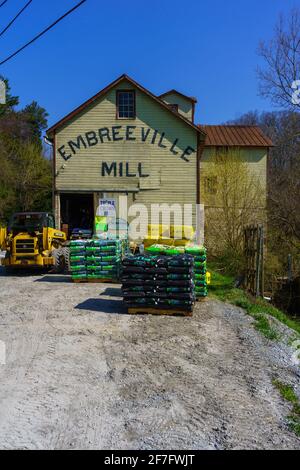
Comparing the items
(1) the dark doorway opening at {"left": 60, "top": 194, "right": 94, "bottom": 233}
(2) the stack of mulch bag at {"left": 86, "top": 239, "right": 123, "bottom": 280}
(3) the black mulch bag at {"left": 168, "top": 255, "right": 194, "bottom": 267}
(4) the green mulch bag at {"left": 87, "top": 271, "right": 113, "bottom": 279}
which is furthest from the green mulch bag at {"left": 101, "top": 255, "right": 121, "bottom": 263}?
(1) the dark doorway opening at {"left": 60, "top": 194, "right": 94, "bottom": 233}

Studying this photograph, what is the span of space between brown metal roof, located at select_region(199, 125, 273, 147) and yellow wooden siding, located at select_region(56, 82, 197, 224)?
10.3 metres

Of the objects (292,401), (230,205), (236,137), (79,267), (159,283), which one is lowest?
(292,401)

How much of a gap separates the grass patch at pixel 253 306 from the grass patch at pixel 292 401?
272 cm

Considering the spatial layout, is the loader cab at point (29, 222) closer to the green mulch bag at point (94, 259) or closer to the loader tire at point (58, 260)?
the loader tire at point (58, 260)

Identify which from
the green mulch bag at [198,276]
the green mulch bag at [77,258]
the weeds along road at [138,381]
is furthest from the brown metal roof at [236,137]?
the weeds along road at [138,381]

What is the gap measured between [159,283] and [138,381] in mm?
3898

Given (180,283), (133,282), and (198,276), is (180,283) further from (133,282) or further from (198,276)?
(198,276)

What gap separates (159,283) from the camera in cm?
1015

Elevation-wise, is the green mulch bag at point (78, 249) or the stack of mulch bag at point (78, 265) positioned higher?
the green mulch bag at point (78, 249)

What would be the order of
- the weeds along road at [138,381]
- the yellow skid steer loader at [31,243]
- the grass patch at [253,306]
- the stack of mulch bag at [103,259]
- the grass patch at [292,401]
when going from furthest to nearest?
1. the yellow skid steer loader at [31,243]
2. the stack of mulch bag at [103,259]
3. the grass patch at [253,306]
4. the grass patch at [292,401]
5. the weeds along road at [138,381]

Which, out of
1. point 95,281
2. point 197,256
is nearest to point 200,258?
point 197,256

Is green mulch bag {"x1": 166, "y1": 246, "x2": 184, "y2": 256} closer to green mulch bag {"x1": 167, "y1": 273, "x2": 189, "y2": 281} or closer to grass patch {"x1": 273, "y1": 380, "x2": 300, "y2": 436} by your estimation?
green mulch bag {"x1": 167, "y1": 273, "x2": 189, "y2": 281}

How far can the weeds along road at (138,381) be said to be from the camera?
15.9 ft

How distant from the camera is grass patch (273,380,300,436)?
5.17 metres
